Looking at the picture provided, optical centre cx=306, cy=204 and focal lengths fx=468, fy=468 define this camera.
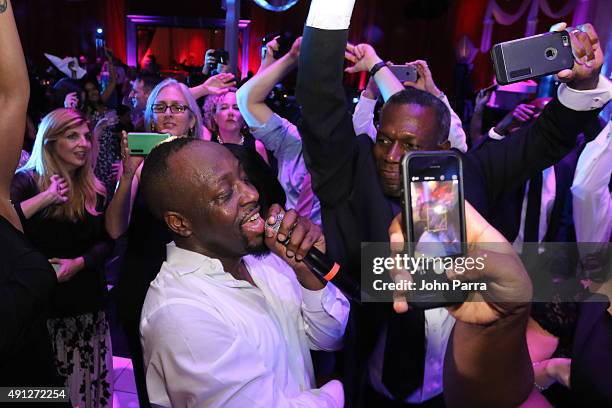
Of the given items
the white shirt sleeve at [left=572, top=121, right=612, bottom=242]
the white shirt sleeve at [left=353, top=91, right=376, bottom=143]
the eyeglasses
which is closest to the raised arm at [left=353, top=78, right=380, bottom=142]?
the white shirt sleeve at [left=353, top=91, right=376, bottom=143]

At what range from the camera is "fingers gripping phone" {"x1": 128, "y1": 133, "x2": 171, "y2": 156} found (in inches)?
77.4

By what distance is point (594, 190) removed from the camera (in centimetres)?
221

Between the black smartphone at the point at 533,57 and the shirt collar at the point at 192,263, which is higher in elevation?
the black smartphone at the point at 533,57

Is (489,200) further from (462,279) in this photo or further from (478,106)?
(478,106)

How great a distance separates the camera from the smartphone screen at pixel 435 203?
77 centimetres

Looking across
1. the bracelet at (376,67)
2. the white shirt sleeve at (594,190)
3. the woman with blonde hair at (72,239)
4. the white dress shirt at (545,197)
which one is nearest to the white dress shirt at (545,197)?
the white dress shirt at (545,197)

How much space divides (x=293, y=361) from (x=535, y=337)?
83 cm

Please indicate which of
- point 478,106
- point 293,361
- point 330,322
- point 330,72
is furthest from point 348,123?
point 478,106

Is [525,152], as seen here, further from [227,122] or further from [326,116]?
[227,122]

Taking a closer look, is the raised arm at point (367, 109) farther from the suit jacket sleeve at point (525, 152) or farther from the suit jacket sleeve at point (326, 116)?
the suit jacket sleeve at point (326, 116)

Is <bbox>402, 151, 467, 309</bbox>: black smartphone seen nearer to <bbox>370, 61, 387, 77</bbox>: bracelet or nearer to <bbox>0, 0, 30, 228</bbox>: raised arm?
<bbox>0, 0, 30, 228</bbox>: raised arm

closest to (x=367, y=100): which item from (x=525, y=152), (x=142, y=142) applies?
(x=525, y=152)

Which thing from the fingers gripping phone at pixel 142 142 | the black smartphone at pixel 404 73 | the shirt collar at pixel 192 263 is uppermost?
the black smartphone at pixel 404 73

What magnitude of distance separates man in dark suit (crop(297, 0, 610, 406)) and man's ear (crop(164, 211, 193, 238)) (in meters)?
0.41
